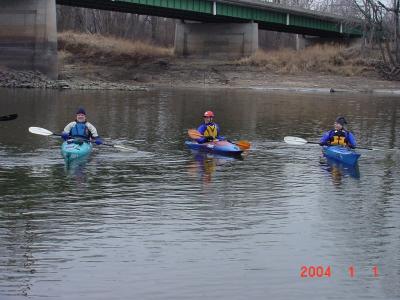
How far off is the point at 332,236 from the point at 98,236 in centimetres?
400

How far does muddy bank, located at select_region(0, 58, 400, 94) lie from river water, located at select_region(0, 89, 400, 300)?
34508mm

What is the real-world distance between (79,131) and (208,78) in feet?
144

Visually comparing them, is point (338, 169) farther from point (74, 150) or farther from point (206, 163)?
point (74, 150)

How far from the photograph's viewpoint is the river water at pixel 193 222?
10.6 meters

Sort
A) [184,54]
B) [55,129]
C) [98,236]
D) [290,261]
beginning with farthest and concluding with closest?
1. [184,54]
2. [55,129]
3. [98,236]
4. [290,261]

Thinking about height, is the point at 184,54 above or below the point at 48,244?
above

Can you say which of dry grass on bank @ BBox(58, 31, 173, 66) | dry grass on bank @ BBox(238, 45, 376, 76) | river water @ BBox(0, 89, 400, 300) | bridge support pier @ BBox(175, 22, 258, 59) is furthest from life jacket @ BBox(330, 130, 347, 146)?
bridge support pier @ BBox(175, 22, 258, 59)

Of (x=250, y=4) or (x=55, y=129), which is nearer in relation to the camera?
(x=55, y=129)

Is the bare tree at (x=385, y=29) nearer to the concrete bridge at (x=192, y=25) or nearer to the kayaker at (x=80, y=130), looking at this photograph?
the concrete bridge at (x=192, y=25)

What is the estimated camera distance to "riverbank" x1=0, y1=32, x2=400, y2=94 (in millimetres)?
62594

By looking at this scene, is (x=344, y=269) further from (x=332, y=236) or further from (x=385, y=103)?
(x=385, y=103)

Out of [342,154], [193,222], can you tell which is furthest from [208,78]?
[193,222]

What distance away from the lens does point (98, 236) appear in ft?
42.1

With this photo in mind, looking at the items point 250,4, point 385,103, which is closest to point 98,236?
point 385,103
